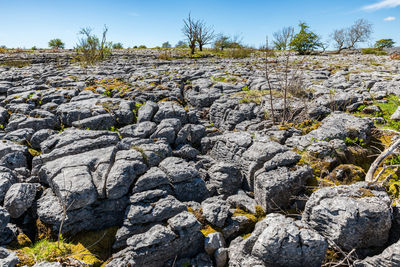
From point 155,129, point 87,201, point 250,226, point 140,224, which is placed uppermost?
point 155,129

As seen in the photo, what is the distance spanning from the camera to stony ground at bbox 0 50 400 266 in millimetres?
4758

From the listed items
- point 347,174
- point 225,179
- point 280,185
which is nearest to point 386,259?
point 280,185

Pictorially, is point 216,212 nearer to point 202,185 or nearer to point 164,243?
point 202,185

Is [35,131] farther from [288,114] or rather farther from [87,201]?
[288,114]

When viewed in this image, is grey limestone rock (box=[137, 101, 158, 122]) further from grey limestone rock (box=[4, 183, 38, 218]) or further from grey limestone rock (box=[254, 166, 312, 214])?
grey limestone rock (box=[254, 166, 312, 214])

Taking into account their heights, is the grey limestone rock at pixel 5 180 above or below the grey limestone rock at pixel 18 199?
above

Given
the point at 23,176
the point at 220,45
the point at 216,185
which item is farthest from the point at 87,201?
the point at 220,45

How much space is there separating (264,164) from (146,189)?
355 centimetres

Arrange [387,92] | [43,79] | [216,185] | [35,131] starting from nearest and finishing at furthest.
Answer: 1. [216,185]
2. [35,131]
3. [387,92]
4. [43,79]

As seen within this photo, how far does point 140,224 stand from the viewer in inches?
215

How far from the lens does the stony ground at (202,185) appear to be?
4758mm

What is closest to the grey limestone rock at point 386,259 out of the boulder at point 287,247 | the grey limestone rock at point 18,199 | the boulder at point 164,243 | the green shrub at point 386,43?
the boulder at point 287,247

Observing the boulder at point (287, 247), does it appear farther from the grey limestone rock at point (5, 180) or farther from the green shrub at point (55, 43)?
the green shrub at point (55, 43)

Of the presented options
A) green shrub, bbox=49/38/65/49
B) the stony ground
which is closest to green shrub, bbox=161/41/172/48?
green shrub, bbox=49/38/65/49
